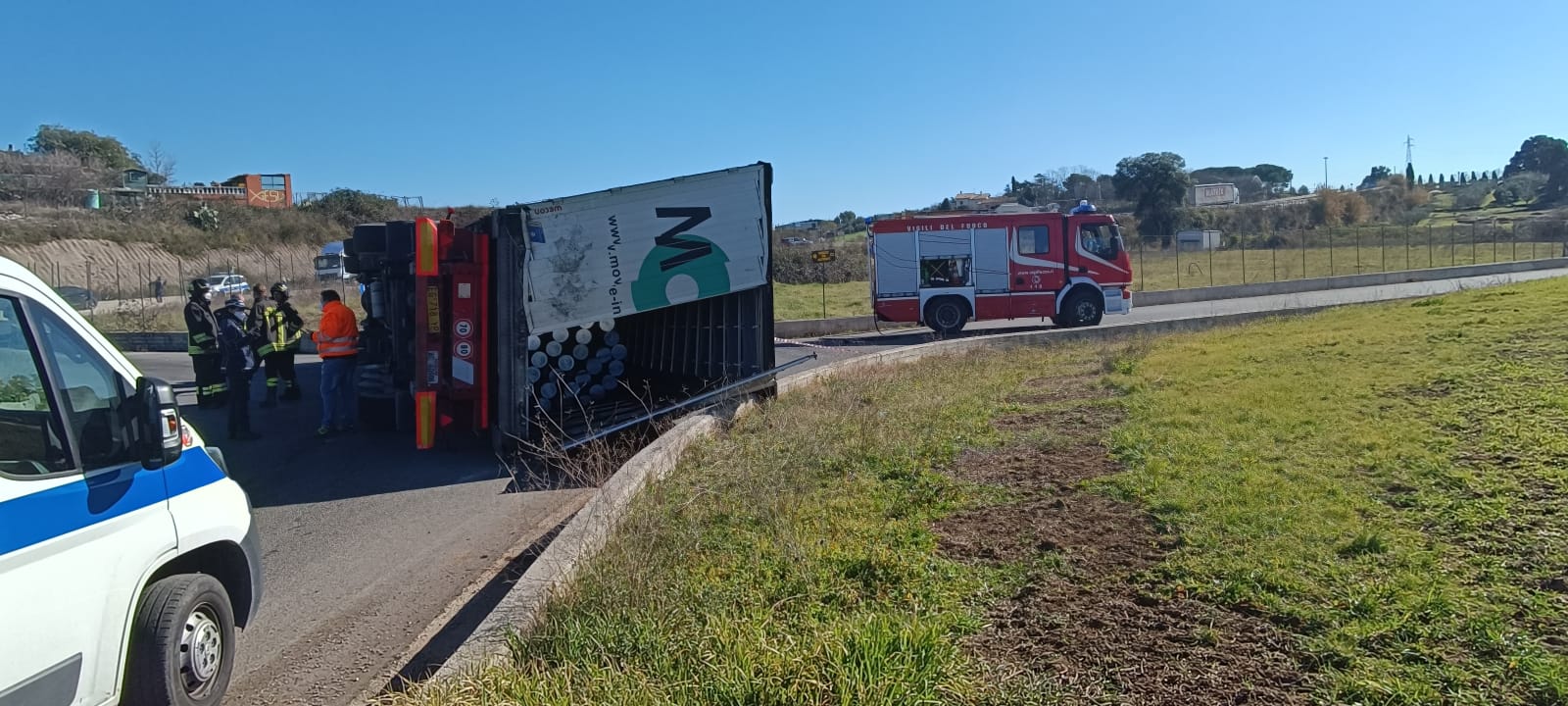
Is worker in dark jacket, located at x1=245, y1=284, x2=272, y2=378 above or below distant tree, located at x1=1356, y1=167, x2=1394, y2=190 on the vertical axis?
below

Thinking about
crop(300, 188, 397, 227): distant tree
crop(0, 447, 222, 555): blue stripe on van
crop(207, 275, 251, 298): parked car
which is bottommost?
crop(0, 447, 222, 555): blue stripe on van

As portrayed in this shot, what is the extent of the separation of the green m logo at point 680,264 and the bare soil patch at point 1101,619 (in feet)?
15.5

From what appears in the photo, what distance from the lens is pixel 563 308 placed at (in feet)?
31.2

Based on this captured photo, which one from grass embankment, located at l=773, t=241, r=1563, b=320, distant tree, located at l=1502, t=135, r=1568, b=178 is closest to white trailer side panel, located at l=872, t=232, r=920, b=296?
grass embankment, located at l=773, t=241, r=1563, b=320

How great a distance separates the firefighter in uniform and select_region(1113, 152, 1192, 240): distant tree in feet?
206

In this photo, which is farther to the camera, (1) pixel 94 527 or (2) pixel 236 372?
(2) pixel 236 372

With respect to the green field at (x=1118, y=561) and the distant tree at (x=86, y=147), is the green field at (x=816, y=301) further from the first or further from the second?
the distant tree at (x=86, y=147)

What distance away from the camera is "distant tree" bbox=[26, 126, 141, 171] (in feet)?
238

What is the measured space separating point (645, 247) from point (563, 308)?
1111mm

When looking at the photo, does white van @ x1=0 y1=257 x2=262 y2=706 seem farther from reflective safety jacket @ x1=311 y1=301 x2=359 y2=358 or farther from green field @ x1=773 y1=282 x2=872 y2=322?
green field @ x1=773 y1=282 x2=872 y2=322

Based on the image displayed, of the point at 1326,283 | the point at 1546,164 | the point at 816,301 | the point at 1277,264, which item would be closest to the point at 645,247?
the point at 816,301

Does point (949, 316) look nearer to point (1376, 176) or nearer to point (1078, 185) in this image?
point (1078, 185)

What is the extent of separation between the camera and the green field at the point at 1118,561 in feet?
11.6

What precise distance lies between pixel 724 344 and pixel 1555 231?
56972 mm
